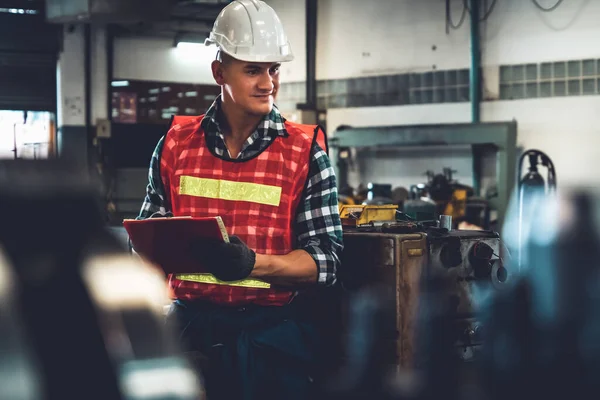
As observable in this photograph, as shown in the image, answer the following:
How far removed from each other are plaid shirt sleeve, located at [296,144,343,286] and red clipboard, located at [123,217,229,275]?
1.18 feet

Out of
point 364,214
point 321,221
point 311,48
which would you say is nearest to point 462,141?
point 311,48

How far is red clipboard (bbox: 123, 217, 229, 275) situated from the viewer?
2.37 m

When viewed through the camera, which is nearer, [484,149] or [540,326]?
[540,326]

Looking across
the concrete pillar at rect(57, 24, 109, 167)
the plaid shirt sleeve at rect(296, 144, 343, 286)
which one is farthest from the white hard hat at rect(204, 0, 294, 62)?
the concrete pillar at rect(57, 24, 109, 167)

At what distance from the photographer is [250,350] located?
8.52 feet

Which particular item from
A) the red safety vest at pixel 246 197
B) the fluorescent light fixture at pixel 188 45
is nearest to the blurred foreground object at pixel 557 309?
the red safety vest at pixel 246 197

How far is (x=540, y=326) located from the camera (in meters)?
2.39

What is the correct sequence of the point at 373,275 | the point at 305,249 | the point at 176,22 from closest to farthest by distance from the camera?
the point at 305,249, the point at 373,275, the point at 176,22

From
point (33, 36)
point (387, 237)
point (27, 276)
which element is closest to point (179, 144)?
point (387, 237)

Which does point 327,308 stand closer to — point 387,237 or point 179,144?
point 387,237

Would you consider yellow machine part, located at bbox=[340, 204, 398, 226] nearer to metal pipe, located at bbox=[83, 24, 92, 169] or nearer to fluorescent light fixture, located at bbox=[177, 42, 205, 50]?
metal pipe, located at bbox=[83, 24, 92, 169]

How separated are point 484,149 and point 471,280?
25.0 feet

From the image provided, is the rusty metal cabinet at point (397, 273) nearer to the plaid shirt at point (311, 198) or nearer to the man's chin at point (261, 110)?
→ the plaid shirt at point (311, 198)

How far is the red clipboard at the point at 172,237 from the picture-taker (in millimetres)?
2371
